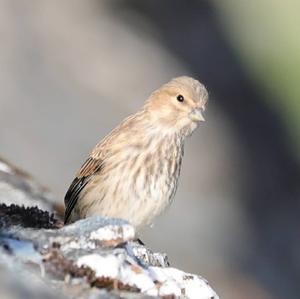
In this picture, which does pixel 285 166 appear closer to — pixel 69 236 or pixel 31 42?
pixel 31 42

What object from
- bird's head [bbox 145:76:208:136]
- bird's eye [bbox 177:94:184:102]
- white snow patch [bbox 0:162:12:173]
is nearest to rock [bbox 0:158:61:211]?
white snow patch [bbox 0:162:12:173]

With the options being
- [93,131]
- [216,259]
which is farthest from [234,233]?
[93,131]

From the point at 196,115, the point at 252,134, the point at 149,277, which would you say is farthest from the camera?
the point at 252,134

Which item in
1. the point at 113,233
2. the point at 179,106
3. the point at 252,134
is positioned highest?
the point at 179,106

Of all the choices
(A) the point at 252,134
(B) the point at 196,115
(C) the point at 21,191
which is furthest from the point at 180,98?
(A) the point at 252,134

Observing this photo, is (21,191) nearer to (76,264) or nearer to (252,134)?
(76,264)

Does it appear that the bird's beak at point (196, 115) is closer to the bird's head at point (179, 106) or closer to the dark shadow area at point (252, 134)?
the bird's head at point (179, 106)

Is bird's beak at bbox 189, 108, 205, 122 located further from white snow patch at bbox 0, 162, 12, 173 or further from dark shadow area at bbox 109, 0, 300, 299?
dark shadow area at bbox 109, 0, 300, 299
